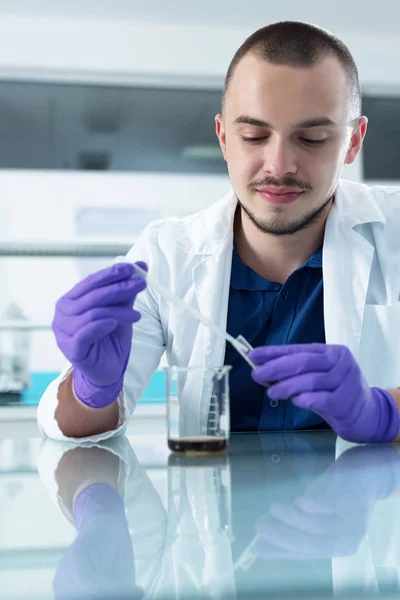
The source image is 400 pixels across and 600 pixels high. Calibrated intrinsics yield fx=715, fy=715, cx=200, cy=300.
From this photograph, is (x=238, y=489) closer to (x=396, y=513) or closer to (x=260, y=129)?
(x=396, y=513)

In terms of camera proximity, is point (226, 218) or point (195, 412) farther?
point (226, 218)

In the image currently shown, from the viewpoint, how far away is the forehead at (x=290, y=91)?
161 cm

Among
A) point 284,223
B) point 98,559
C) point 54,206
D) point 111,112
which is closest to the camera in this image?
point 98,559

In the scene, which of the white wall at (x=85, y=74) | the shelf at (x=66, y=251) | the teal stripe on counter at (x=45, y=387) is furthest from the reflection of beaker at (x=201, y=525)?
the white wall at (x=85, y=74)

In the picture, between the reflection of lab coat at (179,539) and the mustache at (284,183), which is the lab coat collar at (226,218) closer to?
the mustache at (284,183)

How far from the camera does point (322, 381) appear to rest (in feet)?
4.06

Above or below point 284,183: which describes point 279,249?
below

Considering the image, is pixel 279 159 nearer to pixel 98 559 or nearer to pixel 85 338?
pixel 85 338

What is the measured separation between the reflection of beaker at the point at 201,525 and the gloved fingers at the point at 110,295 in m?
0.31

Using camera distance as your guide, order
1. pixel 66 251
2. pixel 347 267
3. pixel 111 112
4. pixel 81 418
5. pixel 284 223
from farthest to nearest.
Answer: pixel 111 112
pixel 66 251
pixel 347 267
pixel 284 223
pixel 81 418

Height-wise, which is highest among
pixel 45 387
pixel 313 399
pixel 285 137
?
pixel 285 137

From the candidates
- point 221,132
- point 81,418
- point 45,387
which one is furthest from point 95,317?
point 45,387

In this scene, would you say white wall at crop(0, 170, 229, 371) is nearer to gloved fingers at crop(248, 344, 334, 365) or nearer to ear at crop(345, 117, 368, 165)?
ear at crop(345, 117, 368, 165)

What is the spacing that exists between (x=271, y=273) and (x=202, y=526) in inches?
50.3
